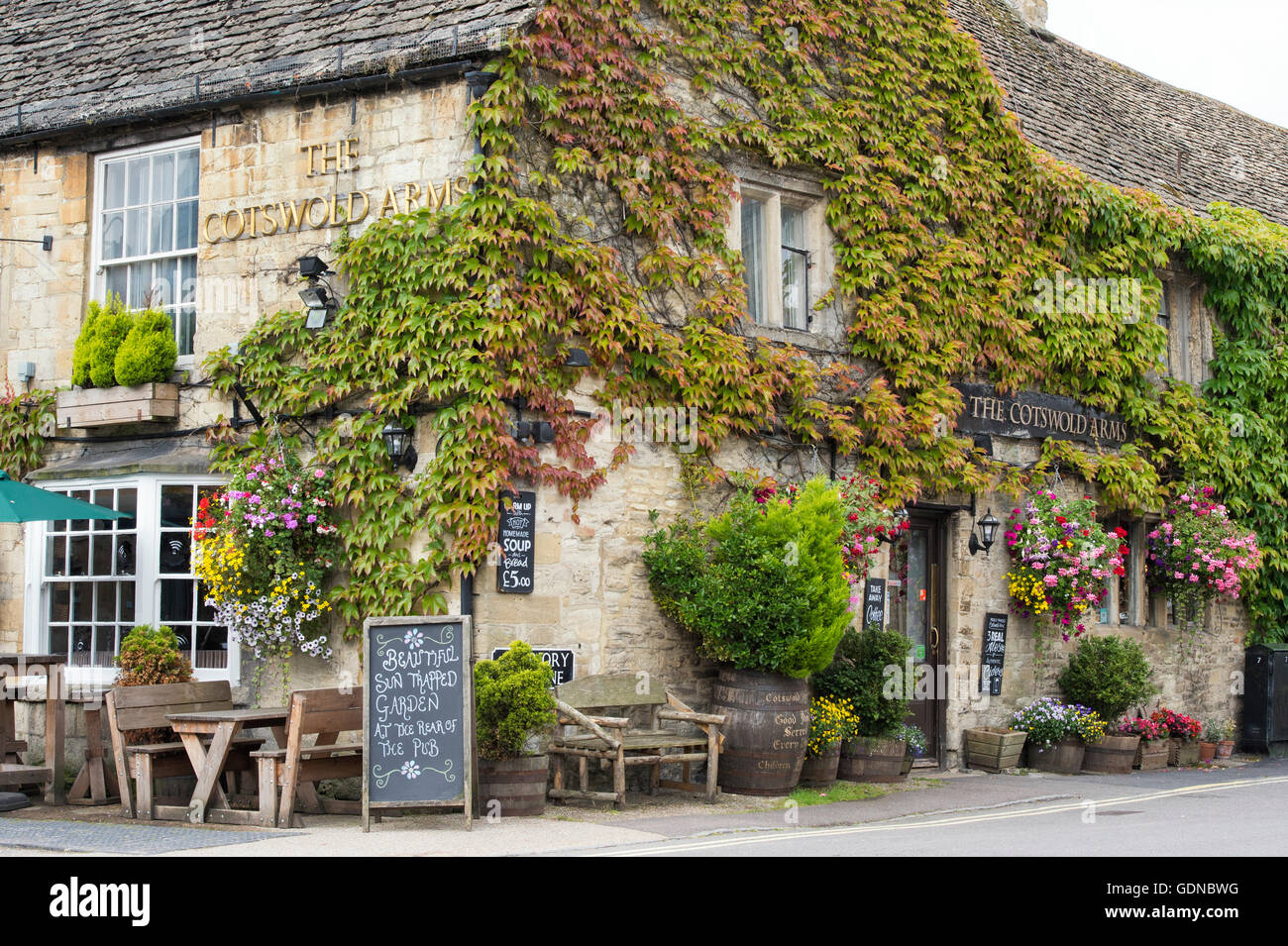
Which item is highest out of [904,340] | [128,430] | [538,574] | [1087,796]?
[904,340]

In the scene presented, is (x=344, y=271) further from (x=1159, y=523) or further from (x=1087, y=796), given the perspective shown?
(x=1159, y=523)

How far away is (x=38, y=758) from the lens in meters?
12.3

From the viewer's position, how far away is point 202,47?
1298 centimetres

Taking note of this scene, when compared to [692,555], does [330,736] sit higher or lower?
A: lower

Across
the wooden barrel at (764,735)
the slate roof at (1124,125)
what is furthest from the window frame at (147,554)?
the slate roof at (1124,125)

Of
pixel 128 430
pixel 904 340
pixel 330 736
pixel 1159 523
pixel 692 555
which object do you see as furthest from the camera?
pixel 1159 523

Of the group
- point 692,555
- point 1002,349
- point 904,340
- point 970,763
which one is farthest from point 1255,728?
point 692,555

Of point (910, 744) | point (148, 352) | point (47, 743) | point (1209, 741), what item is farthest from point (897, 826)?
point (1209, 741)

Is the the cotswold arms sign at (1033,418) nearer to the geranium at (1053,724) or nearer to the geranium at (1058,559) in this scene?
the geranium at (1058,559)

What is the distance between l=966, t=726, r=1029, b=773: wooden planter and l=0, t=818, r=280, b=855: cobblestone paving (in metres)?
7.53

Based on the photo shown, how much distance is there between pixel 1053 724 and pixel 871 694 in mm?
2969

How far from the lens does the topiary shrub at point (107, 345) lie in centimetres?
1255

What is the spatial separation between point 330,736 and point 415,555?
146cm

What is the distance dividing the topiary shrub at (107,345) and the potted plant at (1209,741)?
38.1 feet
